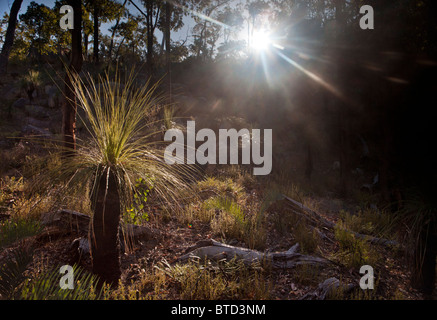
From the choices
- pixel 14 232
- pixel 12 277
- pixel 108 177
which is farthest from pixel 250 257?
pixel 14 232

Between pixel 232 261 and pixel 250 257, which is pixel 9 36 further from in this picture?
pixel 250 257

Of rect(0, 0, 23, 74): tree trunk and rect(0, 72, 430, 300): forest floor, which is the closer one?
rect(0, 72, 430, 300): forest floor

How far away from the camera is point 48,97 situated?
12156 millimetres

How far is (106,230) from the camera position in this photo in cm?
232

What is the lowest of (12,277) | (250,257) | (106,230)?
(250,257)

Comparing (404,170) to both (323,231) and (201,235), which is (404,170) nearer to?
(323,231)

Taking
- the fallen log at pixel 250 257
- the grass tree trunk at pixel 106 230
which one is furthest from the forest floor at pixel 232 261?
the grass tree trunk at pixel 106 230

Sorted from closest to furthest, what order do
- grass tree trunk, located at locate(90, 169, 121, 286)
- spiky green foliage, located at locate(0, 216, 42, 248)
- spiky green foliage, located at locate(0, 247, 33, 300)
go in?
spiky green foliage, located at locate(0, 247, 33, 300) → spiky green foliage, located at locate(0, 216, 42, 248) → grass tree trunk, located at locate(90, 169, 121, 286)

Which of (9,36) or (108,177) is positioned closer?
(108,177)

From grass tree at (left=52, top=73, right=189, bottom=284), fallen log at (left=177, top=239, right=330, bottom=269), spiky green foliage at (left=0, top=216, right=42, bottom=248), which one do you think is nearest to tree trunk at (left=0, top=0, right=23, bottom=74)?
grass tree at (left=52, top=73, right=189, bottom=284)

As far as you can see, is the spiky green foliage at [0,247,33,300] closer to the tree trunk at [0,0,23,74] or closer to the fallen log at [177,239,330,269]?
the fallen log at [177,239,330,269]

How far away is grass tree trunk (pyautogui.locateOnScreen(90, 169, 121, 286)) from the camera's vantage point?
88.0 inches

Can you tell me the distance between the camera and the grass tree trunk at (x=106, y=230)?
2.23 metres
